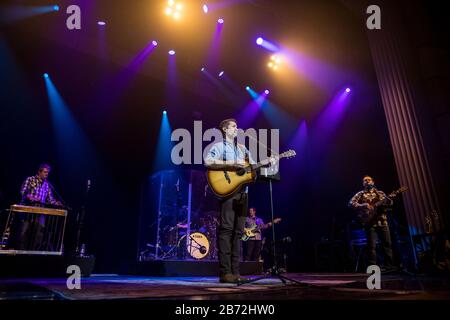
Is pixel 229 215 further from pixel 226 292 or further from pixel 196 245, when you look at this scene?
pixel 196 245

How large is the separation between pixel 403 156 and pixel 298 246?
5.27 metres

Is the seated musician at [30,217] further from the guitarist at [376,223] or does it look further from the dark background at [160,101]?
the guitarist at [376,223]

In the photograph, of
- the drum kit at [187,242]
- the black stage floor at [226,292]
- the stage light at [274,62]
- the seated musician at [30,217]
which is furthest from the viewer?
the stage light at [274,62]

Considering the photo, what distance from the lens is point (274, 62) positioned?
1016cm

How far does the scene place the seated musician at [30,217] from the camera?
6680mm

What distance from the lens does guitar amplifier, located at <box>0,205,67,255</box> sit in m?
6.48

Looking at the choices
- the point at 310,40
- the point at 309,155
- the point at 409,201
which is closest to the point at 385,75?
the point at 310,40

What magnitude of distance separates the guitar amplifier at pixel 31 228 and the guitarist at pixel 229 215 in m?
4.37

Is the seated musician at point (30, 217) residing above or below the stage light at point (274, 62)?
below

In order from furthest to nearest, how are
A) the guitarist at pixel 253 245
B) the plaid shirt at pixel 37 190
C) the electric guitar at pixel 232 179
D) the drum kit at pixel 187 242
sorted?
the guitarist at pixel 253 245
the drum kit at pixel 187 242
the plaid shirt at pixel 37 190
the electric guitar at pixel 232 179

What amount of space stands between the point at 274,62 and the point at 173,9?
3.61 meters

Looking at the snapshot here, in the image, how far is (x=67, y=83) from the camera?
29.9 feet

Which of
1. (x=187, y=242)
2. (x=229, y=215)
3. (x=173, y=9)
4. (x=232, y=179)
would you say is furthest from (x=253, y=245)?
(x=173, y=9)

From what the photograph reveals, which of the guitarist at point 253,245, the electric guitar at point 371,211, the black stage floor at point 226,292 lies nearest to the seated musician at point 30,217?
the black stage floor at point 226,292
